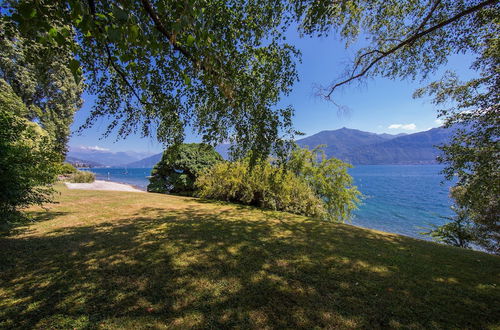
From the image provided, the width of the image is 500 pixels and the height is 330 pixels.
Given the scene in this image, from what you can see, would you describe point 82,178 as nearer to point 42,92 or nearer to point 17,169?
point 42,92

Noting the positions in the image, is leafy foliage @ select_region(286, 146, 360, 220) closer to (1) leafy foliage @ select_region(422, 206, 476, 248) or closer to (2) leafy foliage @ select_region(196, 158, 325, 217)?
(2) leafy foliage @ select_region(196, 158, 325, 217)

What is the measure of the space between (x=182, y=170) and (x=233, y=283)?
14.0m

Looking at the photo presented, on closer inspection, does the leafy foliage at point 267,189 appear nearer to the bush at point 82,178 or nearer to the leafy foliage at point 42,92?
the leafy foliage at point 42,92

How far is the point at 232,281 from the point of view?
9.85 ft

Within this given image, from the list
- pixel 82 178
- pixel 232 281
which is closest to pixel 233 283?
pixel 232 281

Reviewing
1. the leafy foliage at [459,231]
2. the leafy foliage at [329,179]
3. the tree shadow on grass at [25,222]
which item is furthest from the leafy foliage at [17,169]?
the leafy foliage at [459,231]

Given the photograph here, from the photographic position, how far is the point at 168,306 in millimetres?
2439

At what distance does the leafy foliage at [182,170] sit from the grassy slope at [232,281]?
999 cm

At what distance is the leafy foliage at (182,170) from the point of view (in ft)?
50.1

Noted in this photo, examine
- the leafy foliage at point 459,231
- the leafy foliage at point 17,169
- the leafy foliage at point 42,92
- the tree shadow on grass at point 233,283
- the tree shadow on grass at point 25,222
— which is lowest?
the leafy foliage at point 459,231

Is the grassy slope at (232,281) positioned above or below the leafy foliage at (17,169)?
below

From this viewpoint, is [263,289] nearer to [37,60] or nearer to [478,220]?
[37,60]

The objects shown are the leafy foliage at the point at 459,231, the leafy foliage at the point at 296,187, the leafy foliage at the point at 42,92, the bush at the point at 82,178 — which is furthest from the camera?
the bush at the point at 82,178

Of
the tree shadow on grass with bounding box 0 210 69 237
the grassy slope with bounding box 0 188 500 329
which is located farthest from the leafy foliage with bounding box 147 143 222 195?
the grassy slope with bounding box 0 188 500 329
